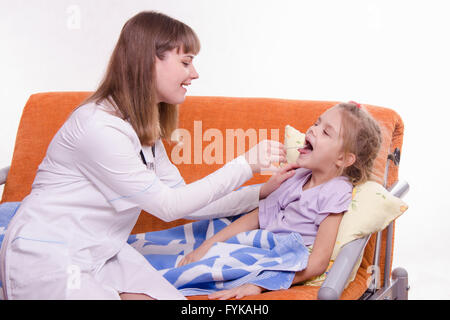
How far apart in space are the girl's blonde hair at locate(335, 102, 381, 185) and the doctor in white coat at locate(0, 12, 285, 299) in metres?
0.23

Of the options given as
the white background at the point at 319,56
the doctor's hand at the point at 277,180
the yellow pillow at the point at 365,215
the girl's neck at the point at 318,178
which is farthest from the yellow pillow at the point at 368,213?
the white background at the point at 319,56

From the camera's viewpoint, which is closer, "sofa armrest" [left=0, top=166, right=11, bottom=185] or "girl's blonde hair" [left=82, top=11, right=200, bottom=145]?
"girl's blonde hair" [left=82, top=11, right=200, bottom=145]

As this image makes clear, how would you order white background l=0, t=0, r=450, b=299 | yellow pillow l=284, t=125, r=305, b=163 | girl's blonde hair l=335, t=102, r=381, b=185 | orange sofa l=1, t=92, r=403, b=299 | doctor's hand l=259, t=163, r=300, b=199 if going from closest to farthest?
1. girl's blonde hair l=335, t=102, r=381, b=185
2. doctor's hand l=259, t=163, r=300, b=199
3. yellow pillow l=284, t=125, r=305, b=163
4. orange sofa l=1, t=92, r=403, b=299
5. white background l=0, t=0, r=450, b=299

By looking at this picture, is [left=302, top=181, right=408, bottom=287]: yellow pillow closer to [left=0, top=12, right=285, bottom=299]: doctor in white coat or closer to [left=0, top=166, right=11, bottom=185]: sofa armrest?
[left=0, top=12, right=285, bottom=299]: doctor in white coat

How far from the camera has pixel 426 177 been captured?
265 centimetres

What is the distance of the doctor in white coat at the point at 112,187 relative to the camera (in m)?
1.32

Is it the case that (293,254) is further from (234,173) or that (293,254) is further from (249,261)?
(234,173)

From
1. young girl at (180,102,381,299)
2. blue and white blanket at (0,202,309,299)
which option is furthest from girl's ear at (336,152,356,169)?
blue and white blanket at (0,202,309,299)

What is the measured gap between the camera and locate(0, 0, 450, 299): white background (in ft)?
8.20

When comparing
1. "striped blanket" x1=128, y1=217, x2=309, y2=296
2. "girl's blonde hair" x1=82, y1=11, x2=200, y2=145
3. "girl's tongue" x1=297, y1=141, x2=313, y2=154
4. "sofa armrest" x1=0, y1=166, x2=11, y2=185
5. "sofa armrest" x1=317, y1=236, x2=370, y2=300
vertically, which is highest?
"girl's blonde hair" x1=82, y1=11, x2=200, y2=145

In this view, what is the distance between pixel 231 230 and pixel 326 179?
34 centimetres

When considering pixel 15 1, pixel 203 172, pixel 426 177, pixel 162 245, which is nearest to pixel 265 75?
pixel 203 172

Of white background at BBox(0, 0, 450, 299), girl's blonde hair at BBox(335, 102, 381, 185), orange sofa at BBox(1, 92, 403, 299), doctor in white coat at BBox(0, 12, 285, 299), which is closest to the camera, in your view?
doctor in white coat at BBox(0, 12, 285, 299)

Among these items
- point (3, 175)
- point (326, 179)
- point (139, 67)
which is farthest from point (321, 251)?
point (3, 175)
